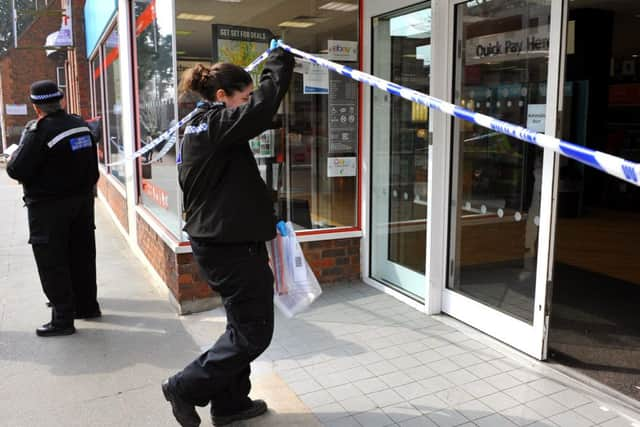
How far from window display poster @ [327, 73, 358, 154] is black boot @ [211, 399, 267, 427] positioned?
287cm

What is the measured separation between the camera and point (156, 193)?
5.92 meters

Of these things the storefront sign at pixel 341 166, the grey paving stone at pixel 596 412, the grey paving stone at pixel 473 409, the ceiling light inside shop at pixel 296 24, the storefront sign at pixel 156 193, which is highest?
the ceiling light inside shop at pixel 296 24

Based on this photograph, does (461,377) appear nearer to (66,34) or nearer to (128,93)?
(128,93)

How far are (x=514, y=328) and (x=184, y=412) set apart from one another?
227cm

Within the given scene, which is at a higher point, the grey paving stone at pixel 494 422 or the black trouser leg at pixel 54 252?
the black trouser leg at pixel 54 252

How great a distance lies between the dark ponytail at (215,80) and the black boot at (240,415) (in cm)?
167

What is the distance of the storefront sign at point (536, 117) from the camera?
370 centimetres

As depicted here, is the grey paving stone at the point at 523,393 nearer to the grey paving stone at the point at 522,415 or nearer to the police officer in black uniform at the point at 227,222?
the grey paving stone at the point at 522,415

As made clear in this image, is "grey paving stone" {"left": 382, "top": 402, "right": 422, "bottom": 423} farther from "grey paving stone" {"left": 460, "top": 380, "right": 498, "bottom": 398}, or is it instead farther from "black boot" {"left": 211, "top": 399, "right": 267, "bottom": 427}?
"black boot" {"left": 211, "top": 399, "right": 267, "bottom": 427}

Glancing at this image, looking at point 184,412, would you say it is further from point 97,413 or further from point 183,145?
point 183,145

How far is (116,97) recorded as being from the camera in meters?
8.81

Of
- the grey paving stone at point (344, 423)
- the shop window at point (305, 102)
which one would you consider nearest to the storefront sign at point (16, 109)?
the shop window at point (305, 102)

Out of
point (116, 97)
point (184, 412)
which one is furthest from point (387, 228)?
point (116, 97)

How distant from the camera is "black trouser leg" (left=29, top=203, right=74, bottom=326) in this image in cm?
449
